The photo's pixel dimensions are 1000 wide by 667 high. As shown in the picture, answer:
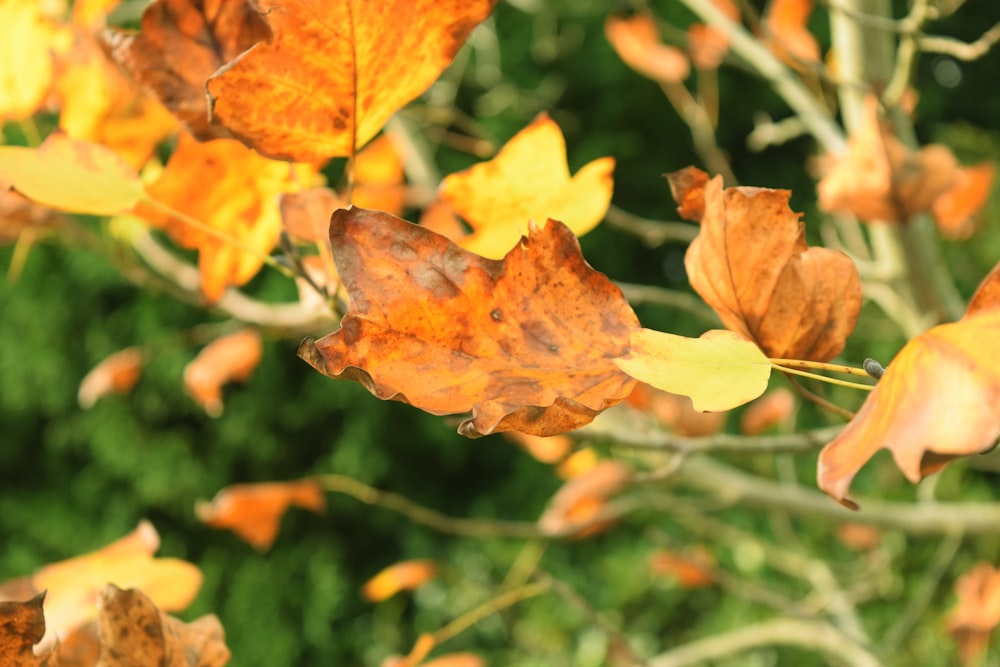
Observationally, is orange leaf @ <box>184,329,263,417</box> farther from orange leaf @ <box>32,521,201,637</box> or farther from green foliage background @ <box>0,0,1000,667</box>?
green foliage background @ <box>0,0,1000,667</box>

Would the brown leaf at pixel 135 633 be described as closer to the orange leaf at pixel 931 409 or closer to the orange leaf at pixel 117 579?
the orange leaf at pixel 117 579

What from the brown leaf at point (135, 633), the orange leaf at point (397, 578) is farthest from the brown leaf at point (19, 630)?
the orange leaf at point (397, 578)

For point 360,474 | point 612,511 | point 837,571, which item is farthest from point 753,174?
point 612,511

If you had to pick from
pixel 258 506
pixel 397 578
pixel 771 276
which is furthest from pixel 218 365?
pixel 771 276

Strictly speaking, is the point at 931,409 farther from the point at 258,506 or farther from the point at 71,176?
the point at 258,506

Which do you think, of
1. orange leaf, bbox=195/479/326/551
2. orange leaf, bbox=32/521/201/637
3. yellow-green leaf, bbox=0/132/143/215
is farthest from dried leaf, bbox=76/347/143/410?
yellow-green leaf, bbox=0/132/143/215

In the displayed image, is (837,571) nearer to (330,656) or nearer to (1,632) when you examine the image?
(330,656)
